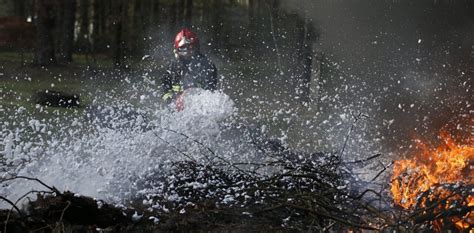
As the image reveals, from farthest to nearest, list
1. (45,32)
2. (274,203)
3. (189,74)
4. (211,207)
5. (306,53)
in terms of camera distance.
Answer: (45,32) < (306,53) < (189,74) < (211,207) < (274,203)

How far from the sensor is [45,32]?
70.8ft

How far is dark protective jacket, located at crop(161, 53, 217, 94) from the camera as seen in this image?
9.48 m

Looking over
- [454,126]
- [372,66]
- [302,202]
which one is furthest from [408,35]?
[302,202]

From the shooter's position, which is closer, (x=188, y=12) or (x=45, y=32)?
(x=45, y=32)

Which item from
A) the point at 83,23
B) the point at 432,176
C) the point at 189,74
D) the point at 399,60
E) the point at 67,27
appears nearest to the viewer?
the point at 432,176

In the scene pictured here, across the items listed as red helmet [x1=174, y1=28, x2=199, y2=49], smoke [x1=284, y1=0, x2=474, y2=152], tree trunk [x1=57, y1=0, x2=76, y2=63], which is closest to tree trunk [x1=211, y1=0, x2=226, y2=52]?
tree trunk [x1=57, y1=0, x2=76, y2=63]

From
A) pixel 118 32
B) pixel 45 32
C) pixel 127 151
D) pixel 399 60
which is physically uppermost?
pixel 118 32

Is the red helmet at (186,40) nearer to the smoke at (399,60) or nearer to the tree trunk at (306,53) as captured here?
the smoke at (399,60)

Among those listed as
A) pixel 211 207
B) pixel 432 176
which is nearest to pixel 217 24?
pixel 432 176

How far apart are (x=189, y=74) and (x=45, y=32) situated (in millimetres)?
13643

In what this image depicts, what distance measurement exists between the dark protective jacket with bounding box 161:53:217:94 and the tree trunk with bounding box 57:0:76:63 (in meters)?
14.0

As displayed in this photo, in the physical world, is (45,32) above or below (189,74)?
above

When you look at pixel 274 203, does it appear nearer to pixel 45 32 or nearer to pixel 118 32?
pixel 45 32

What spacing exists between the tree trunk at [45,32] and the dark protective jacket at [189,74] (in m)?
12.0
